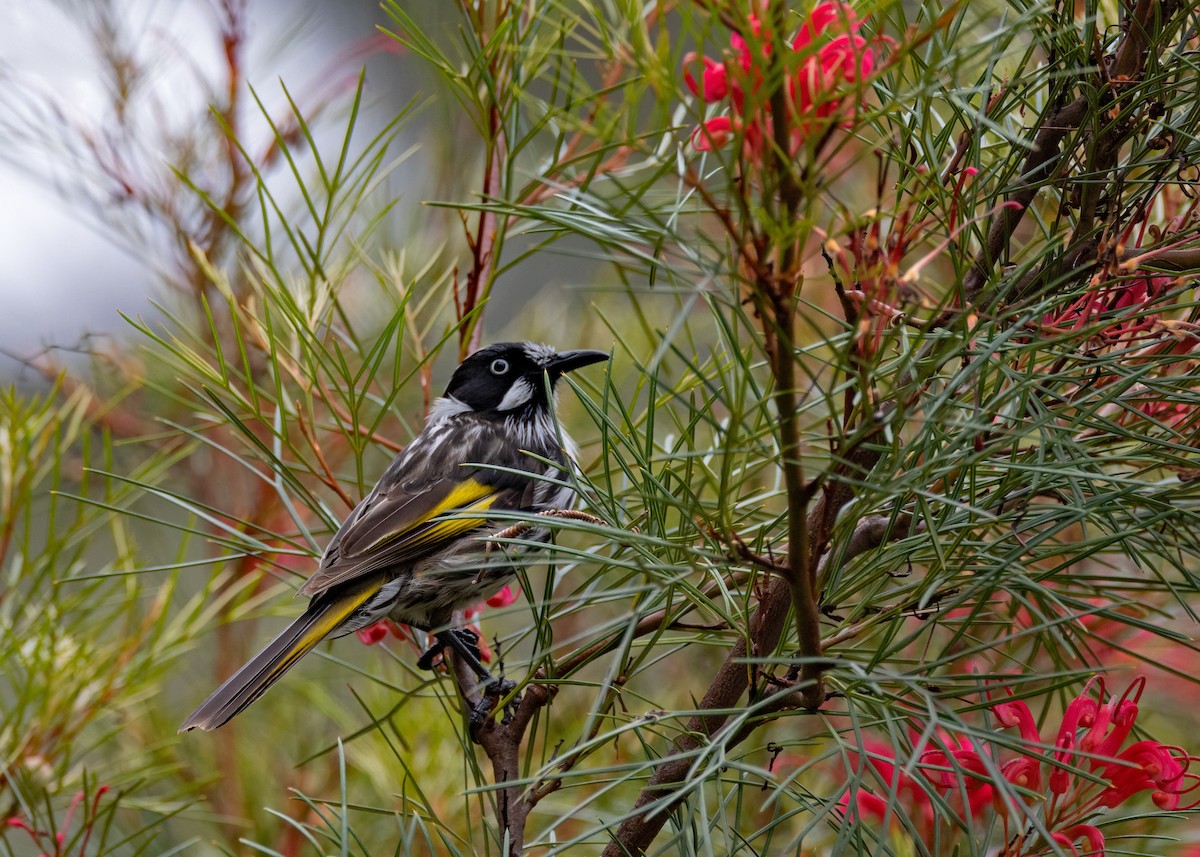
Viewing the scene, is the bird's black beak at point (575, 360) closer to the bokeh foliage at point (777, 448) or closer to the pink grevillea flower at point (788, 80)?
the bokeh foliage at point (777, 448)

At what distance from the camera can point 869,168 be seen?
9.64 ft

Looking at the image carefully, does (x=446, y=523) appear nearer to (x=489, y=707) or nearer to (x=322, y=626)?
(x=322, y=626)

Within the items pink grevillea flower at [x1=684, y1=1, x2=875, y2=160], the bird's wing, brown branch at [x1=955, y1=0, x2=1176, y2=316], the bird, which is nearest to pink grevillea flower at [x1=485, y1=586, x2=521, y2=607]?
the bird

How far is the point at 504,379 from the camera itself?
2787 millimetres

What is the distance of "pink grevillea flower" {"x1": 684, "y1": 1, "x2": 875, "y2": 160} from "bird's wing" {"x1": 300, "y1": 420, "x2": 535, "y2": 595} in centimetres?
120

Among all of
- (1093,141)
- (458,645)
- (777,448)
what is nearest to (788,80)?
(777,448)

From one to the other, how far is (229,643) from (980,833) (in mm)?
1736

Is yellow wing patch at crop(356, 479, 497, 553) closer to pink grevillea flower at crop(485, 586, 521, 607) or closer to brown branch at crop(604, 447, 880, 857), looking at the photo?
pink grevillea flower at crop(485, 586, 521, 607)

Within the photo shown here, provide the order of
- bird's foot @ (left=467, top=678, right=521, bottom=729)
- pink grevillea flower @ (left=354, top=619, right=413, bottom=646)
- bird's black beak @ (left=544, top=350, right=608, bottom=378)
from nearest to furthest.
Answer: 1. bird's foot @ (left=467, top=678, right=521, bottom=729)
2. pink grevillea flower @ (left=354, top=619, right=413, bottom=646)
3. bird's black beak @ (left=544, top=350, right=608, bottom=378)

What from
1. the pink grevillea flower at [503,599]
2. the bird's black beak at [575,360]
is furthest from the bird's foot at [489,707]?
the bird's black beak at [575,360]

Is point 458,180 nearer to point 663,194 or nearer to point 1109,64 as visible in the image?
point 663,194

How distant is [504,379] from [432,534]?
0.63m

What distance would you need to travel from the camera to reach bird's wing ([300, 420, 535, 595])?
2027 millimetres

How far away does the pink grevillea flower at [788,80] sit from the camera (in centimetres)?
78
